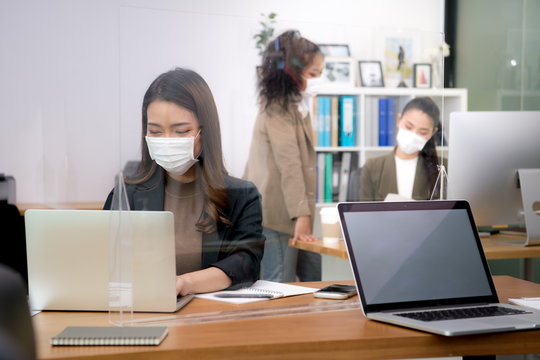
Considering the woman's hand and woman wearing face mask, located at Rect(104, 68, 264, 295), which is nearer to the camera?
woman wearing face mask, located at Rect(104, 68, 264, 295)

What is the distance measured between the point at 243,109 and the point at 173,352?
952mm

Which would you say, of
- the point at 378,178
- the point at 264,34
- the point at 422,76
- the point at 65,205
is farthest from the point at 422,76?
the point at 65,205

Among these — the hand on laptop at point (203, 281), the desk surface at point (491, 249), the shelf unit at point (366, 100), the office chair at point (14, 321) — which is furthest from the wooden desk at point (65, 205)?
the office chair at point (14, 321)

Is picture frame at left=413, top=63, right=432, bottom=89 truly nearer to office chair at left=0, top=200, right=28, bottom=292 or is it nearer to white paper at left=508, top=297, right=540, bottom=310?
white paper at left=508, top=297, right=540, bottom=310

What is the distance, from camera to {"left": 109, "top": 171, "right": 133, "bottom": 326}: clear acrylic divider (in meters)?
1.40

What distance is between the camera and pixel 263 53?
2.13 meters

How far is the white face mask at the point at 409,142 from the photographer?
2369 mm

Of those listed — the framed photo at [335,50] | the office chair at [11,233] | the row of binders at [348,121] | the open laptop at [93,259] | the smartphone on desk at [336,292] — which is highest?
the framed photo at [335,50]

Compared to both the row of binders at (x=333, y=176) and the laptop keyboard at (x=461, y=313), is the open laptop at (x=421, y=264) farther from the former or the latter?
the row of binders at (x=333, y=176)

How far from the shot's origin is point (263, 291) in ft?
5.48

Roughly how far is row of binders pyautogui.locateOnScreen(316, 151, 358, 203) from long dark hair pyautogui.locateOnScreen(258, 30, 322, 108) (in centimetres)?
30

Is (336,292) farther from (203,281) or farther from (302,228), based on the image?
(302,228)

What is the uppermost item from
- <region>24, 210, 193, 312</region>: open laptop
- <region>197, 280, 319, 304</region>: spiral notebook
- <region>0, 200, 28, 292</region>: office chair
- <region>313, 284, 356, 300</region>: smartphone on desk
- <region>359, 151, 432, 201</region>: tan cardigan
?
<region>359, 151, 432, 201</region>: tan cardigan

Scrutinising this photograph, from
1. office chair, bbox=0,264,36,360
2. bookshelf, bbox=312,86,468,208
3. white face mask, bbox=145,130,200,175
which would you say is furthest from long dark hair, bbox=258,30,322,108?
office chair, bbox=0,264,36,360
